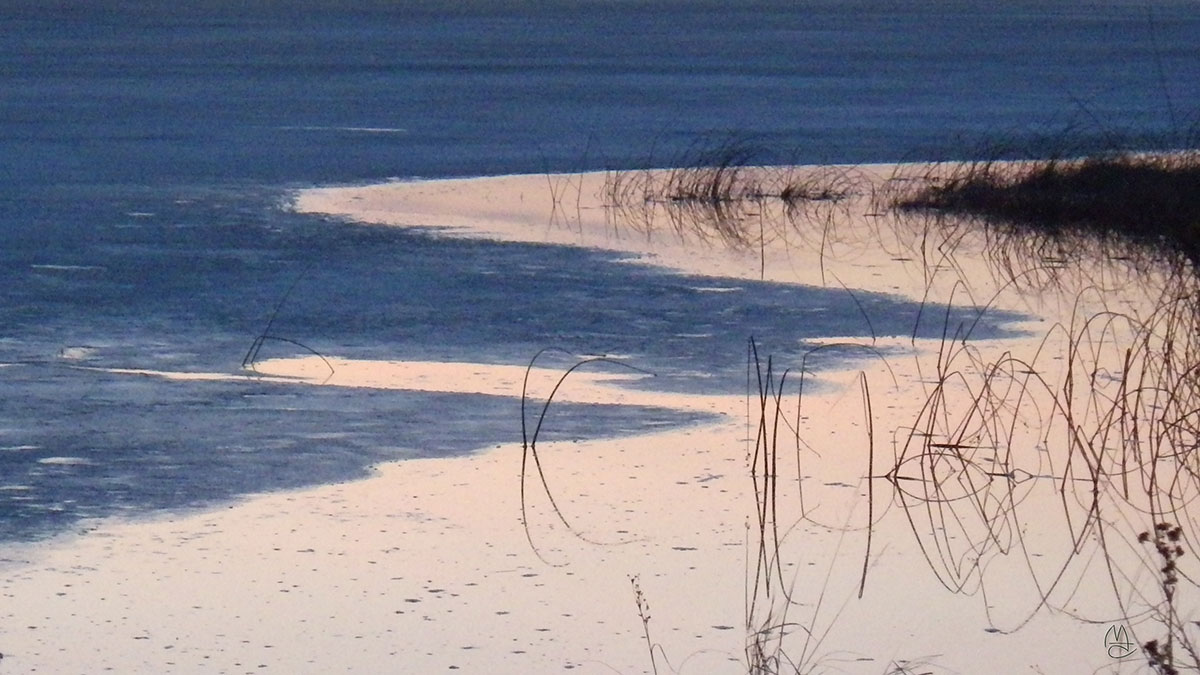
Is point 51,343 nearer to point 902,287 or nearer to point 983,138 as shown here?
point 902,287

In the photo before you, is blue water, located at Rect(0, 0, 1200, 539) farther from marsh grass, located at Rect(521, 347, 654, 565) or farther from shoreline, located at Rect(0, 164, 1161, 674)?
shoreline, located at Rect(0, 164, 1161, 674)

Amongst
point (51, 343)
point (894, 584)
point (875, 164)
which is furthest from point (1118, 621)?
point (875, 164)

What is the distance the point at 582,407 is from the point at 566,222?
6645mm

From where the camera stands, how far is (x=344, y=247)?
40.8 feet

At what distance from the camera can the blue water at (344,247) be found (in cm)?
698

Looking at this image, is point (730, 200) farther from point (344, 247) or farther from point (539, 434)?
point (539, 434)

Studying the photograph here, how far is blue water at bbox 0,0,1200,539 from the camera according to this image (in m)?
6.98

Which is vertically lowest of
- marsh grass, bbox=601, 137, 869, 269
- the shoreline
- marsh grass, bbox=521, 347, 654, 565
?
the shoreline

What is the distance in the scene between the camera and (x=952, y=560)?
5.59m
